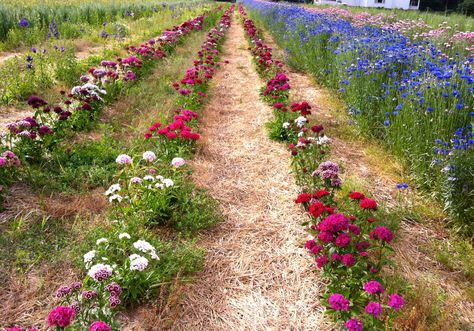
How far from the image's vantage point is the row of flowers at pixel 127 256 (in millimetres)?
2141

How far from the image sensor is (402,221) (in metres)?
3.65

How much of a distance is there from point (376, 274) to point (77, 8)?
15810 mm

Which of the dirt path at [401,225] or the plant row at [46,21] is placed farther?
the plant row at [46,21]

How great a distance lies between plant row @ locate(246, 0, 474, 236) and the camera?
136 inches

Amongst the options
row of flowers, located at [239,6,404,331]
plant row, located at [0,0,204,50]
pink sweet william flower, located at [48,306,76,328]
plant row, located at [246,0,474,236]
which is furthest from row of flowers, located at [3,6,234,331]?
plant row, located at [0,0,204,50]

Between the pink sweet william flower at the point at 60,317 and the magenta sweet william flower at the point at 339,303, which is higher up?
the pink sweet william flower at the point at 60,317

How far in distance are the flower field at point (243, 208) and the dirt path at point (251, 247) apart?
2cm

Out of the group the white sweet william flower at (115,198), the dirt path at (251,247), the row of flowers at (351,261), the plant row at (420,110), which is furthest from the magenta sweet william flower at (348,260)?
the white sweet william flower at (115,198)

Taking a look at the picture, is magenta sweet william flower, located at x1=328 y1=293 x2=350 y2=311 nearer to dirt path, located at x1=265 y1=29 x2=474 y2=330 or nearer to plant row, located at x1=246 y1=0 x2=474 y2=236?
dirt path, located at x1=265 y1=29 x2=474 y2=330

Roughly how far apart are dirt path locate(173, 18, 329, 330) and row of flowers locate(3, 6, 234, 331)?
355 mm

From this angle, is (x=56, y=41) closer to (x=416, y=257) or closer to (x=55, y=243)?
(x=55, y=243)

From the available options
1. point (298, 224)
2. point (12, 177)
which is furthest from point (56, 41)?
point (298, 224)

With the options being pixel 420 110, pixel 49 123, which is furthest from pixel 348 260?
pixel 49 123

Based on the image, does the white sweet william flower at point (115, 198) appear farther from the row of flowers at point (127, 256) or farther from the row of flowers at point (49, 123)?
the row of flowers at point (49, 123)
